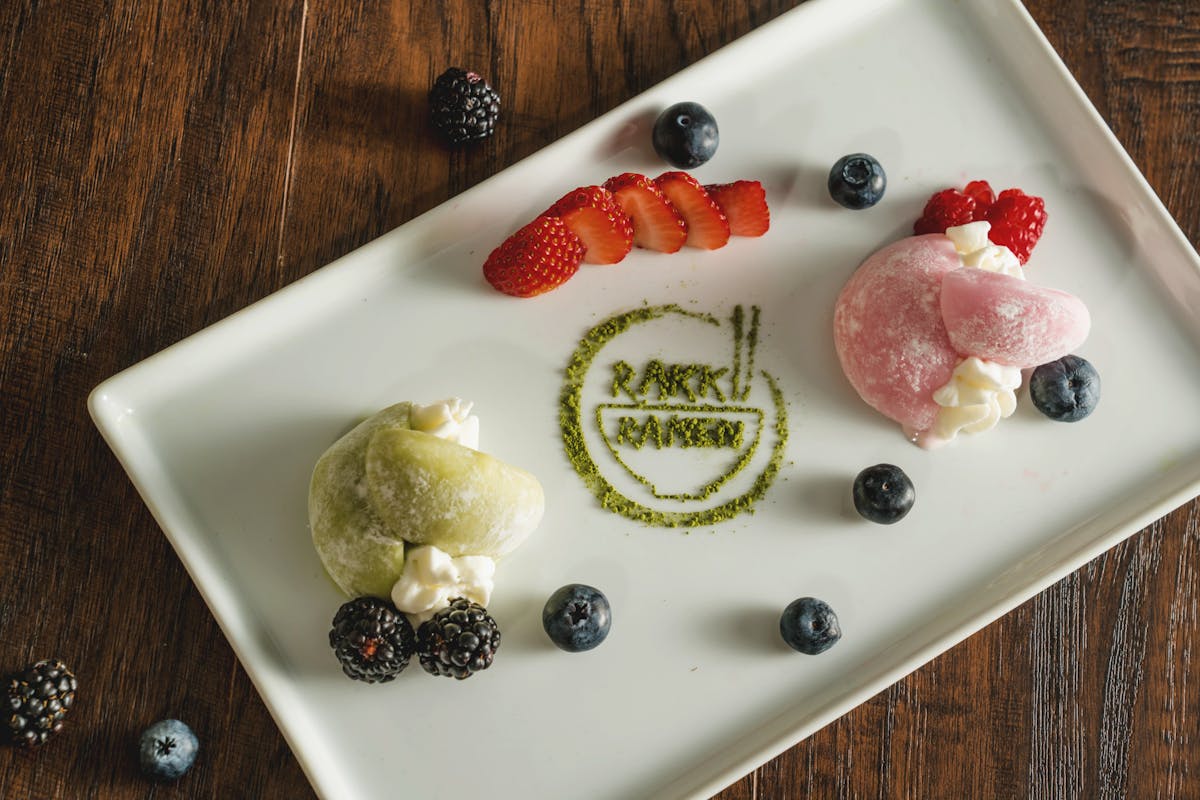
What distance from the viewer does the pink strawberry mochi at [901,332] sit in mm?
1550

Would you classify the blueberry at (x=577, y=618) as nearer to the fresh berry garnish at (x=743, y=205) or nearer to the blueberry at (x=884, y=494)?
the blueberry at (x=884, y=494)

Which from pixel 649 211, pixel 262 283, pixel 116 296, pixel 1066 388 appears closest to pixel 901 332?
pixel 1066 388

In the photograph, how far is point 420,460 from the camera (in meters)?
1.39

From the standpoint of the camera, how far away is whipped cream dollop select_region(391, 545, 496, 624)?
55.7 inches

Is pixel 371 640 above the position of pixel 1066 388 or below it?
below

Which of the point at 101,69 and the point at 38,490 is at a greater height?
Result: the point at 101,69

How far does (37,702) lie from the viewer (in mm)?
1498

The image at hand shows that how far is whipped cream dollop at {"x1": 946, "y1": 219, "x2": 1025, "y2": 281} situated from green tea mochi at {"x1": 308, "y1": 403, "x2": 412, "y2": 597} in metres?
0.90

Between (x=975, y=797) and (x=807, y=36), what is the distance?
1302 mm

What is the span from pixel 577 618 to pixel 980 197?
95cm

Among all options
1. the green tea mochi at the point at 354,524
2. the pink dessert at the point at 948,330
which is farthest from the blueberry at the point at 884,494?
the green tea mochi at the point at 354,524

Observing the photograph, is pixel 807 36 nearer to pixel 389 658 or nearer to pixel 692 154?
pixel 692 154

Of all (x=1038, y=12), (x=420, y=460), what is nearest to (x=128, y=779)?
(x=420, y=460)

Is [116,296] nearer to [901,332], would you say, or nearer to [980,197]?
[901,332]
